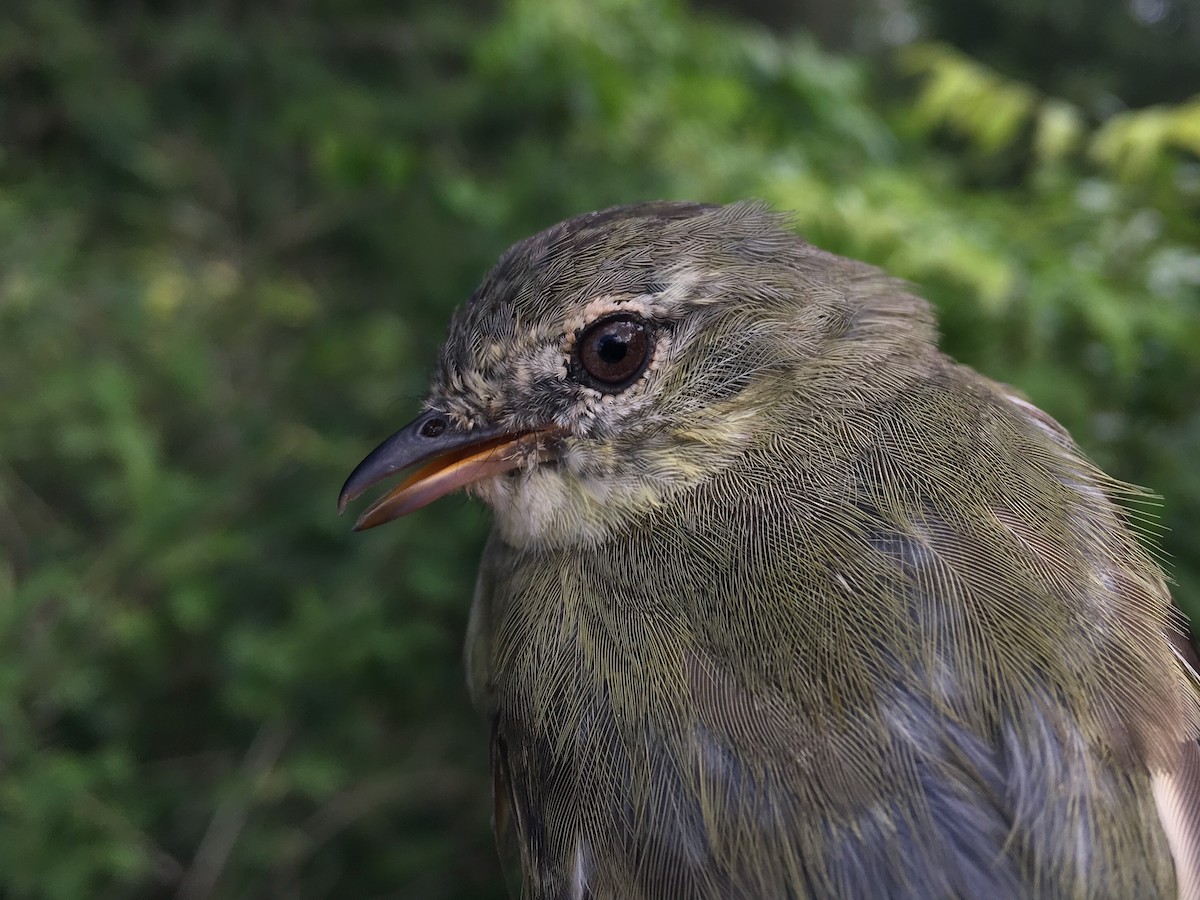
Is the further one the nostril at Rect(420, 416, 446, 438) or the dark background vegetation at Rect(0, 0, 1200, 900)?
the dark background vegetation at Rect(0, 0, 1200, 900)

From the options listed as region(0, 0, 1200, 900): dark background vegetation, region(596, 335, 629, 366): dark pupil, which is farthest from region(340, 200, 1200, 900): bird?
region(0, 0, 1200, 900): dark background vegetation

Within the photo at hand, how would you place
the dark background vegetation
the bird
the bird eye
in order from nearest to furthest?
the bird, the bird eye, the dark background vegetation

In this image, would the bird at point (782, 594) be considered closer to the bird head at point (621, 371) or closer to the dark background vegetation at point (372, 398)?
the bird head at point (621, 371)

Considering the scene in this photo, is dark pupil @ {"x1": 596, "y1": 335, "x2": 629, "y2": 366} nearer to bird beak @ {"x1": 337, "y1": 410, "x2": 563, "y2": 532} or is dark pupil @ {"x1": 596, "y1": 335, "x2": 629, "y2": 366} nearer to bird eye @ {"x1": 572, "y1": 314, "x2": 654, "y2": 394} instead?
bird eye @ {"x1": 572, "y1": 314, "x2": 654, "y2": 394}

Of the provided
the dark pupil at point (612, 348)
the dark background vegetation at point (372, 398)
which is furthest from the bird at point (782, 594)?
the dark background vegetation at point (372, 398)

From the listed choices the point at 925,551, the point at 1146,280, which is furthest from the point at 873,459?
the point at 1146,280

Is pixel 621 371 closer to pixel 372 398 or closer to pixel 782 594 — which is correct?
pixel 782 594

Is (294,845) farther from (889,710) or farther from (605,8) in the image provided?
(605,8)
